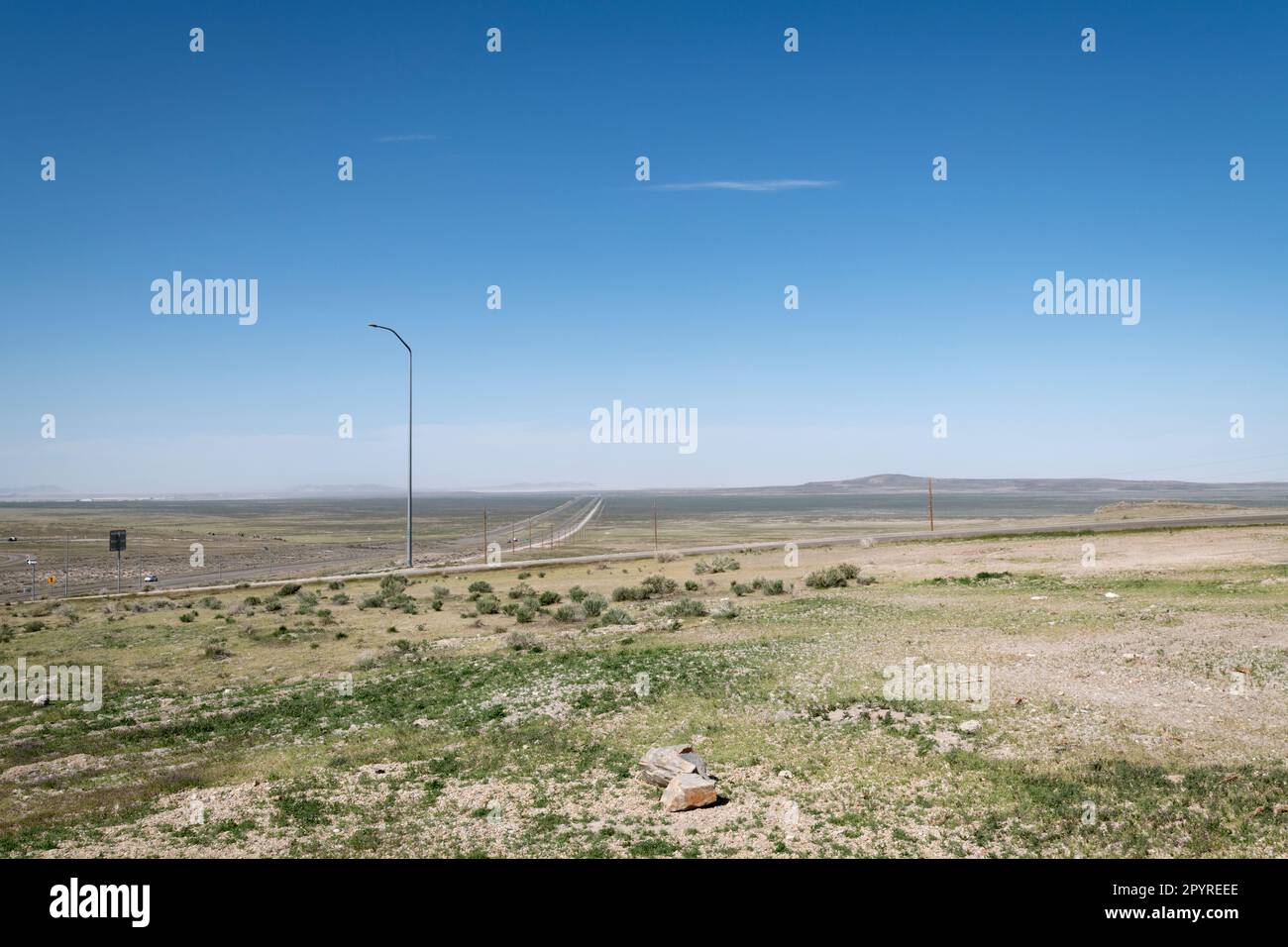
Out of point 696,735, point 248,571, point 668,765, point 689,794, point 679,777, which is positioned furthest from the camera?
point 248,571

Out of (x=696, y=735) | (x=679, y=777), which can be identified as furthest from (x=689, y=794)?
(x=696, y=735)

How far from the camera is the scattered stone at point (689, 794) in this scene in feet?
33.6

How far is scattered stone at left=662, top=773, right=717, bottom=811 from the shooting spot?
1023 centimetres

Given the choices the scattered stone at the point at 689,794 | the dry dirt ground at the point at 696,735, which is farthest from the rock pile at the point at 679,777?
the dry dirt ground at the point at 696,735

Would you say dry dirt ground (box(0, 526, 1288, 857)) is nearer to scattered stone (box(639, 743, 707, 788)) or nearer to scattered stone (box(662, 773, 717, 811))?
scattered stone (box(662, 773, 717, 811))

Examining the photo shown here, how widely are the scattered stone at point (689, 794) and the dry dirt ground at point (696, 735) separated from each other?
0.17 metres

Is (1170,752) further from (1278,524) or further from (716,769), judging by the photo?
(1278,524)

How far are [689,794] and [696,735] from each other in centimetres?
362

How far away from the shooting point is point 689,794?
404 inches

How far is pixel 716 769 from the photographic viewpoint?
11867 millimetres

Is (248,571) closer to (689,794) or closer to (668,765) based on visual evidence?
(668,765)

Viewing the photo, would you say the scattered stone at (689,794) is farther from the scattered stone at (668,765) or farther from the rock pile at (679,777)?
the scattered stone at (668,765)

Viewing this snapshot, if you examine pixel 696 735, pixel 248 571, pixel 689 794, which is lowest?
pixel 248 571

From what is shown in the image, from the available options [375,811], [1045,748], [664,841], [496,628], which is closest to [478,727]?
[375,811]
